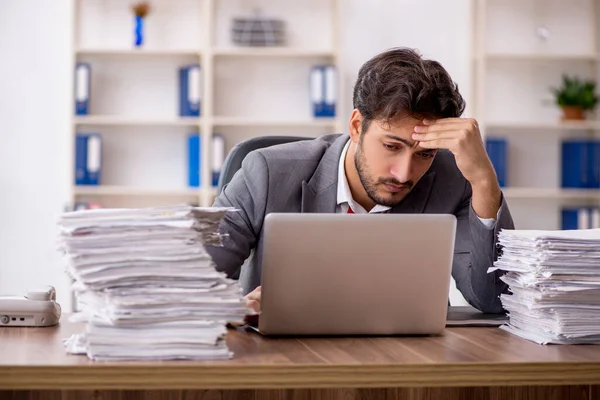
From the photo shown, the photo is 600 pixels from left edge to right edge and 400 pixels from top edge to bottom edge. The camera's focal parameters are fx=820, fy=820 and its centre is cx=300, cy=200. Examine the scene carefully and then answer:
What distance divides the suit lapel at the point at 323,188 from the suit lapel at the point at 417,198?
0.16m

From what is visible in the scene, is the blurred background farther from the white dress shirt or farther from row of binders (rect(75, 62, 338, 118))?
the white dress shirt

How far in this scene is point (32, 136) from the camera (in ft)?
14.4

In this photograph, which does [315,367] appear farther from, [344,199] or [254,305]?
[344,199]

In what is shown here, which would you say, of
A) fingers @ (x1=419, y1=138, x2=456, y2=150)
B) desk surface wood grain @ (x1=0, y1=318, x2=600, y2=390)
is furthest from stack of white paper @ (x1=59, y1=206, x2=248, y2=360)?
fingers @ (x1=419, y1=138, x2=456, y2=150)

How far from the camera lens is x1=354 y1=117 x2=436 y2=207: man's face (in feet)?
6.04

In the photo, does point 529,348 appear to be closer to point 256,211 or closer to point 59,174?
point 256,211

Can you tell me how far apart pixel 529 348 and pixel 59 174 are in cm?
355

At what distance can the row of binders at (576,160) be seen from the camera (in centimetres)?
446

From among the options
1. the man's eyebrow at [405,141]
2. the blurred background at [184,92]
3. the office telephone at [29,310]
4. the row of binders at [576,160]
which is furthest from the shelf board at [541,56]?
the office telephone at [29,310]

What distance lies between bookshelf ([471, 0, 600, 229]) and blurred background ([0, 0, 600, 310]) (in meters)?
0.04

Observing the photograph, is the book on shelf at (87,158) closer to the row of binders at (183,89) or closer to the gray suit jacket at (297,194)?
the row of binders at (183,89)

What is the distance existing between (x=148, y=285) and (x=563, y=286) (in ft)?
2.22

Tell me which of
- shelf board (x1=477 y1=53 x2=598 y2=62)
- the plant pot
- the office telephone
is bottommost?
the office telephone

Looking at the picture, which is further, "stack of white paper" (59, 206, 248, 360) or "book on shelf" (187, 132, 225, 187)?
"book on shelf" (187, 132, 225, 187)
